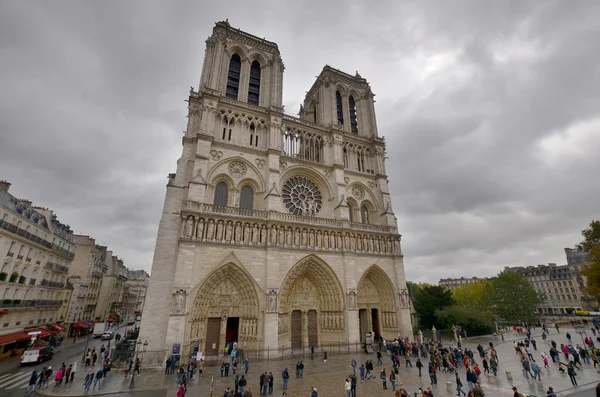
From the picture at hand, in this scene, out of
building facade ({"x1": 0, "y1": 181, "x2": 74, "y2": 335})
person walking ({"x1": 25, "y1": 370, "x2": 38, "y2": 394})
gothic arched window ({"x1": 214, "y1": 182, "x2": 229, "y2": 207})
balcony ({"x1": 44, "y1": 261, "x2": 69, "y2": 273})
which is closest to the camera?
person walking ({"x1": 25, "y1": 370, "x2": 38, "y2": 394})

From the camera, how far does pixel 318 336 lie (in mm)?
19938

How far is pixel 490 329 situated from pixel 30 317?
40.7 meters

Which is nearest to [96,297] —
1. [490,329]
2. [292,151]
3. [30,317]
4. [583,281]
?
[30,317]

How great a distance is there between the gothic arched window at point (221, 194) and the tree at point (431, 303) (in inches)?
896

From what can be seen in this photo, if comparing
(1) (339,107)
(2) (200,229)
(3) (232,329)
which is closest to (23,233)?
(2) (200,229)

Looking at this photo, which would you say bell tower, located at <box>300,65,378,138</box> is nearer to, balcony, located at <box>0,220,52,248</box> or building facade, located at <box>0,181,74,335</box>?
balcony, located at <box>0,220,52,248</box>

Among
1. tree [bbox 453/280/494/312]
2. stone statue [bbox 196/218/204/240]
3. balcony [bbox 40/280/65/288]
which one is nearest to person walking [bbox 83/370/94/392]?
stone statue [bbox 196/218/204/240]

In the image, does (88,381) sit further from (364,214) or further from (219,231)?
(364,214)

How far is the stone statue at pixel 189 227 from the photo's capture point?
16930 mm

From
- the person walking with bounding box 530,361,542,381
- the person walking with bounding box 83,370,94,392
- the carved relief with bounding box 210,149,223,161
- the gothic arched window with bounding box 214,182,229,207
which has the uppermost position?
the carved relief with bounding box 210,149,223,161

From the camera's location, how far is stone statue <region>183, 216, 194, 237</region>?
55.5 ft

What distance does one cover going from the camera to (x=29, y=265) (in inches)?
814

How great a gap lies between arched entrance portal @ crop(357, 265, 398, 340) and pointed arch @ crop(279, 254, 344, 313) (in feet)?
8.39

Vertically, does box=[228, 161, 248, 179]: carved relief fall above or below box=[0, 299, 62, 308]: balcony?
above
